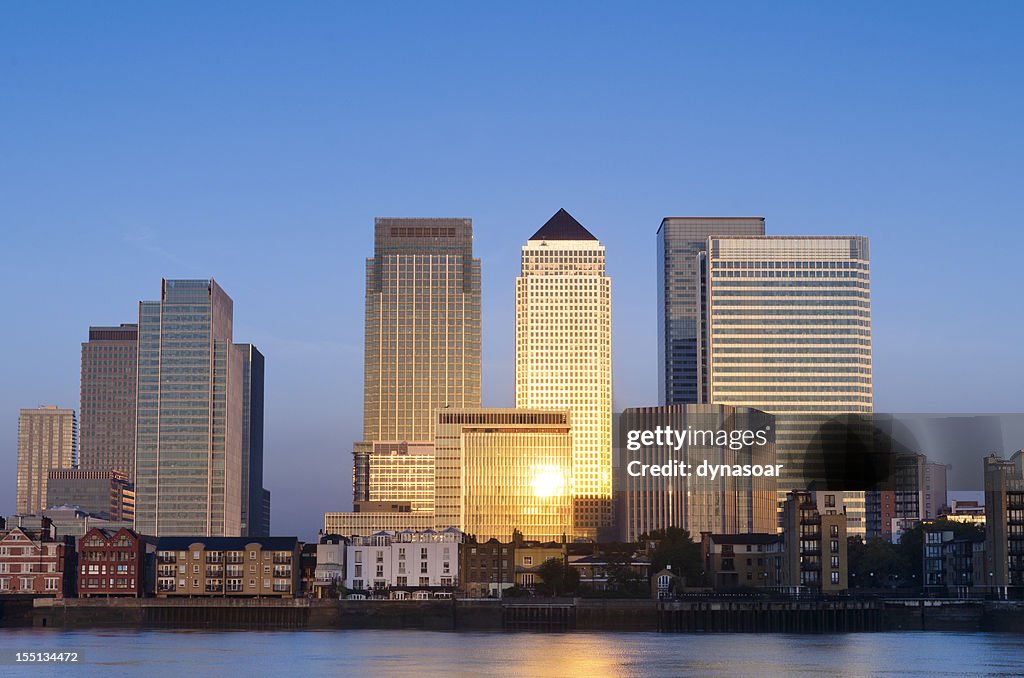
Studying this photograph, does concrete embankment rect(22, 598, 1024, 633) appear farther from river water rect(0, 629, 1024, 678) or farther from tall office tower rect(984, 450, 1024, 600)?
tall office tower rect(984, 450, 1024, 600)

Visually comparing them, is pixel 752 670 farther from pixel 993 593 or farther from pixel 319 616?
pixel 319 616

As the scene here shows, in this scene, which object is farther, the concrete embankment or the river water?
the concrete embankment

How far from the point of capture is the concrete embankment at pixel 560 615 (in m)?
177

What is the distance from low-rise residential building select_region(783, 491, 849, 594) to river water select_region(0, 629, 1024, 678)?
73.6 ft

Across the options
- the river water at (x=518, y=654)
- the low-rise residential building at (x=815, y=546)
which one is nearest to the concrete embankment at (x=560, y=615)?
the river water at (x=518, y=654)

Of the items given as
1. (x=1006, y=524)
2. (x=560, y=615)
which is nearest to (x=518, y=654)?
(x=560, y=615)

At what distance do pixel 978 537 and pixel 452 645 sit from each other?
78.6m

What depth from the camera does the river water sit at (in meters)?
124

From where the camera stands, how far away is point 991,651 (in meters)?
140

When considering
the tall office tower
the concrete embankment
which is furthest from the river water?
the tall office tower

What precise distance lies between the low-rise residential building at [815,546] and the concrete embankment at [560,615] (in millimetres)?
9663

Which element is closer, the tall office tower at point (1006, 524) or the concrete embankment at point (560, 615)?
the concrete embankment at point (560, 615)

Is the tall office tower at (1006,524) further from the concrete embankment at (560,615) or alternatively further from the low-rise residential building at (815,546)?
the low-rise residential building at (815,546)

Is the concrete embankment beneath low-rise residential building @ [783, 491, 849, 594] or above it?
beneath
